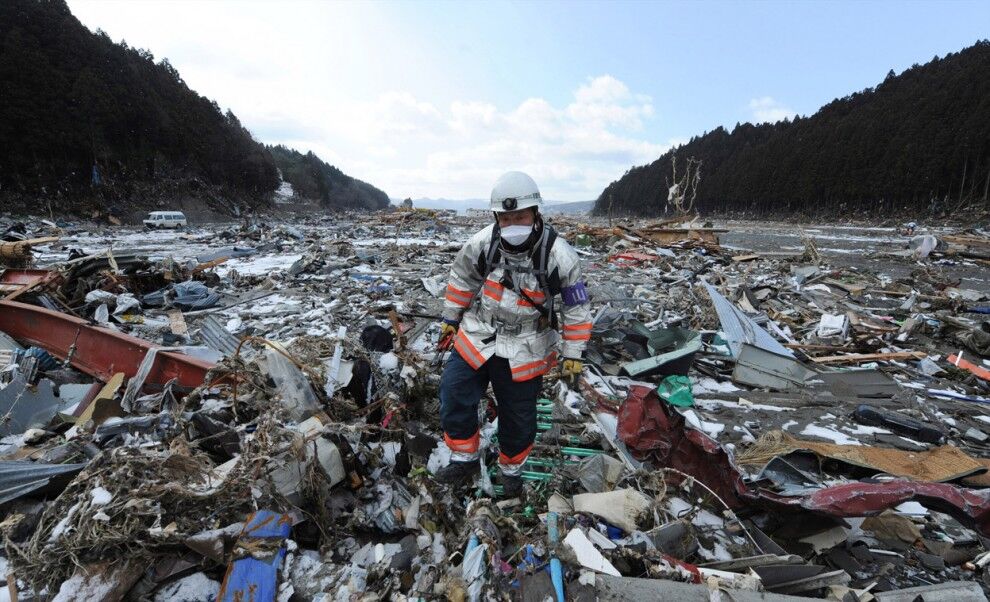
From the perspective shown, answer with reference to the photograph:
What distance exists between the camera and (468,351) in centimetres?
245

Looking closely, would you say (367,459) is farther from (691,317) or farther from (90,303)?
(90,303)

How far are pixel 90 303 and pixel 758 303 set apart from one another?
10.5m

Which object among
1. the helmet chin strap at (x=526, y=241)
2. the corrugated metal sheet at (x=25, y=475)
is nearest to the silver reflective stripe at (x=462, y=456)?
the helmet chin strap at (x=526, y=241)

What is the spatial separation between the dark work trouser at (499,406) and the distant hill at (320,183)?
70919 millimetres

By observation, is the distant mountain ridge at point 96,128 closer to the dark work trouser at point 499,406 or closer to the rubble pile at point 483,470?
the rubble pile at point 483,470

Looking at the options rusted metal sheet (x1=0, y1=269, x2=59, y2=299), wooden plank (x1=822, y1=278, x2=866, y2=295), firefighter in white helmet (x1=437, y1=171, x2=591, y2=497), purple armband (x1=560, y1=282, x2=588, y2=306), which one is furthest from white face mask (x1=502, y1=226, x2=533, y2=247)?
wooden plank (x1=822, y1=278, x2=866, y2=295)

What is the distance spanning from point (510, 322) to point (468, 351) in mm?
303

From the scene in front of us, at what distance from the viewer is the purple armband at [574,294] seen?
238cm

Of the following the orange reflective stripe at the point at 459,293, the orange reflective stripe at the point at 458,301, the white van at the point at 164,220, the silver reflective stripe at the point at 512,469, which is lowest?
the silver reflective stripe at the point at 512,469

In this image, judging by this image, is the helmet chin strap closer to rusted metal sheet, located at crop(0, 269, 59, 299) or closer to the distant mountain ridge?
rusted metal sheet, located at crop(0, 269, 59, 299)

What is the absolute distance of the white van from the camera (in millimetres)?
23672

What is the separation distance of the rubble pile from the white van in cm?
2235

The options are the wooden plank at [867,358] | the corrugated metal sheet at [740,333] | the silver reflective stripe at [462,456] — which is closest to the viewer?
the silver reflective stripe at [462,456]

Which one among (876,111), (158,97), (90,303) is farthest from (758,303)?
(876,111)
